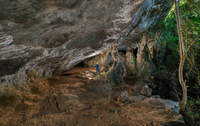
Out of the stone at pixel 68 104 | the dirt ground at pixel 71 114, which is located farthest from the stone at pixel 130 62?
the stone at pixel 68 104

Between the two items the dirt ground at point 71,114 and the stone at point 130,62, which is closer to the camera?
the dirt ground at point 71,114

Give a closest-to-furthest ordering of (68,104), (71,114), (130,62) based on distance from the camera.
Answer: (71,114) < (68,104) < (130,62)

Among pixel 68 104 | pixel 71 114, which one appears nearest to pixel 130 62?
pixel 68 104

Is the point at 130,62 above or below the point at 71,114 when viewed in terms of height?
above

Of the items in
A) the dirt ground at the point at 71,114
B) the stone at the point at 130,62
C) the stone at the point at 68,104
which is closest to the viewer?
the dirt ground at the point at 71,114

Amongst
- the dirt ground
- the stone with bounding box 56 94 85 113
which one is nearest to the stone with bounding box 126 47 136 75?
the dirt ground

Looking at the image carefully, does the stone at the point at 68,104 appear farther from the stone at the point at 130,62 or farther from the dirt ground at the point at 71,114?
the stone at the point at 130,62

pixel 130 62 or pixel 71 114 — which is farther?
pixel 130 62

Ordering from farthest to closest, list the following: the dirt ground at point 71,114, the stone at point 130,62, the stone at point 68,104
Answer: the stone at point 130,62, the stone at point 68,104, the dirt ground at point 71,114

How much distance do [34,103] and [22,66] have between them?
266 cm

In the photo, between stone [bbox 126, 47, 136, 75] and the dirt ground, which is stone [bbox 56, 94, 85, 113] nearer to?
the dirt ground

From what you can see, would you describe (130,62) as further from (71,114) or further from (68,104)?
(71,114)

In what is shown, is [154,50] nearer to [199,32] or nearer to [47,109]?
[199,32]

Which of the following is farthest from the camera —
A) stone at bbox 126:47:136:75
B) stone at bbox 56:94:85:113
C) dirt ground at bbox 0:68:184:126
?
stone at bbox 126:47:136:75
